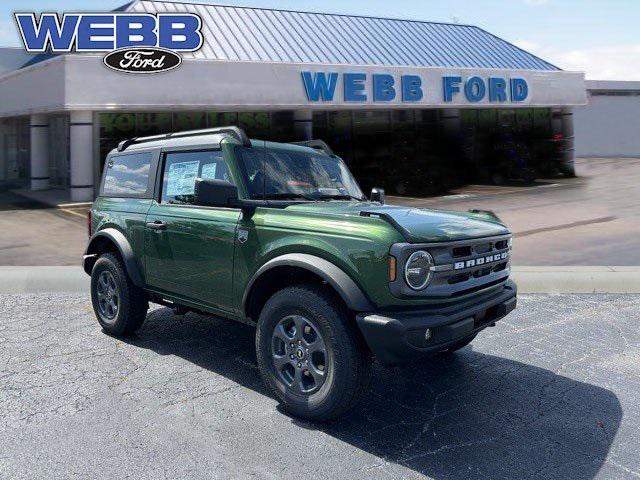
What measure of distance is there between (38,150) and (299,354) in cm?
2349

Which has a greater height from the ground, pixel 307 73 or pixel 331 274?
pixel 307 73

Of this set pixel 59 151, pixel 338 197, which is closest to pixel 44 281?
pixel 338 197

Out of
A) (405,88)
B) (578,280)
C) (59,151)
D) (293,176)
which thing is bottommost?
(578,280)

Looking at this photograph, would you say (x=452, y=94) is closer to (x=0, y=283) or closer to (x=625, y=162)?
(x=625, y=162)

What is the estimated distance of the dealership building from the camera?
781 inches

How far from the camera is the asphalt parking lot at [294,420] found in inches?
140

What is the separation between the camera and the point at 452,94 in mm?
25016

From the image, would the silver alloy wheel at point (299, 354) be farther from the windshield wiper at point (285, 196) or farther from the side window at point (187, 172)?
the side window at point (187, 172)

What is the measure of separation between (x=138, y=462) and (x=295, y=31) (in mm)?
24095

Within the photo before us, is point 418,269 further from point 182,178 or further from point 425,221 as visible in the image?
point 182,178

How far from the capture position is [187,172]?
535 centimetres

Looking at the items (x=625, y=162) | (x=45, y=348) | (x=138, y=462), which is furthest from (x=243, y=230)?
(x=625, y=162)

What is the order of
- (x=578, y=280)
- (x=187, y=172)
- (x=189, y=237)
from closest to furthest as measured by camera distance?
(x=189, y=237)
(x=187, y=172)
(x=578, y=280)

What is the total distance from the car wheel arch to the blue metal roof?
57.5 feet
